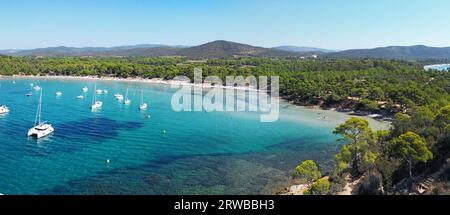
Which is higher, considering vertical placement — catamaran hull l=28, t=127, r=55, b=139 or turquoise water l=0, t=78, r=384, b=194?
catamaran hull l=28, t=127, r=55, b=139

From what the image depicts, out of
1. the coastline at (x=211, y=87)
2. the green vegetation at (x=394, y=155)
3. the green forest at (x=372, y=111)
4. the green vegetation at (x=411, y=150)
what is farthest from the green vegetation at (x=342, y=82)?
the green vegetation at (x=411, y=150)

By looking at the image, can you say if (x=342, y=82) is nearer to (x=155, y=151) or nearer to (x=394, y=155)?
(x=155, y=151)

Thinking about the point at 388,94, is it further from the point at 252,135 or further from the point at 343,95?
the point at 252,135

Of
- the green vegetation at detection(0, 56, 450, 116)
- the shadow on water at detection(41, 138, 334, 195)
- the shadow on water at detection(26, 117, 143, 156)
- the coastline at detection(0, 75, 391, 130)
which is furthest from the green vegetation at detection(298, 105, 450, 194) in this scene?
the shadow on water at detection(26, 117, 143, 156)

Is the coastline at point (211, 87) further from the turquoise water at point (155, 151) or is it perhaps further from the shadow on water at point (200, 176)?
the shadow on water at point (200, 176)

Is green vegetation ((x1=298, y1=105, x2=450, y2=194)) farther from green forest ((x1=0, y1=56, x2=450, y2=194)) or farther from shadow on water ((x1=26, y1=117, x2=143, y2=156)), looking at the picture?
A: shadow on water ((x1=26, y1=117, x2=143, y2=156))
